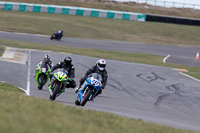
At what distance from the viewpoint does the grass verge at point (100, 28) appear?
41781mm

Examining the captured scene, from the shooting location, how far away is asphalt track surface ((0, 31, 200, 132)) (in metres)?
12.1

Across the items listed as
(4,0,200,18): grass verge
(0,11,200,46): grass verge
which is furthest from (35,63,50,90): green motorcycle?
(4,0,200,18): grass verge

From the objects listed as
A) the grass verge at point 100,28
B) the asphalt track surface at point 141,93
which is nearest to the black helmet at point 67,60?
the asphalt track surface at point 141,93

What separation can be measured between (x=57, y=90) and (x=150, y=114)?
3.08m

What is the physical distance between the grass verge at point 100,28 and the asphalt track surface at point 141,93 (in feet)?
62.3

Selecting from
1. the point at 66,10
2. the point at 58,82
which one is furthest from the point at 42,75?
the point at 66,10

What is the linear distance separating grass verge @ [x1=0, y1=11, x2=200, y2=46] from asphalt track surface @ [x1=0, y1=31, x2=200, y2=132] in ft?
62.3

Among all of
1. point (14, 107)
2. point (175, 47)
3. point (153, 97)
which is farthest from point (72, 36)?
point (14, 107)

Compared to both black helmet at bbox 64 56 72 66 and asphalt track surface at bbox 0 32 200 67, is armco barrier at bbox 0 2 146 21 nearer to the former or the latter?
asphalt track surface at bbox 0 32 200 67

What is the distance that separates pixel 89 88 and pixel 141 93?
191 inches

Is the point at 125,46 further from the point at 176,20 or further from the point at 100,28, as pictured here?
the point at 176,20

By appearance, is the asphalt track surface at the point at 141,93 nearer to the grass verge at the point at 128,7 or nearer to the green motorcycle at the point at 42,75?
the green motorcycle at the point at 42,75

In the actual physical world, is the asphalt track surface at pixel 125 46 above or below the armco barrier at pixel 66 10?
below

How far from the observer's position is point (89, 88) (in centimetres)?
1136
